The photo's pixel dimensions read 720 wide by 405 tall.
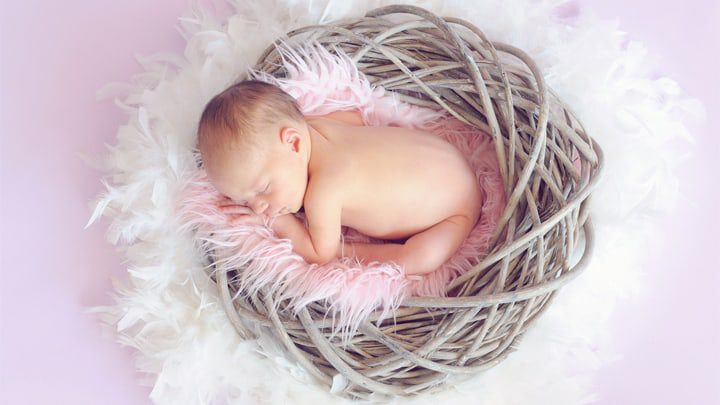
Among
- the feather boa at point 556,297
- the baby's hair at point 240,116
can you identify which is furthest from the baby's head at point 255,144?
the feather boa at point 556,297

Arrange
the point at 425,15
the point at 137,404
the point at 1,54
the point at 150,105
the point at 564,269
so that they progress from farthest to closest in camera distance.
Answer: the point at 1,54
the point at 137,404
the point at 150,105
the point at 425,15
the point at 564,269

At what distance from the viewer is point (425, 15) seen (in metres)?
1.36

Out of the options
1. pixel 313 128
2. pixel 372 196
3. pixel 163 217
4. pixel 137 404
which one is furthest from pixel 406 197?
pixel 137 404

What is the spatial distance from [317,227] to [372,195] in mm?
123

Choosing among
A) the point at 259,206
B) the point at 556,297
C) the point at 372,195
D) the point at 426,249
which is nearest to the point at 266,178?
the point at 259,206

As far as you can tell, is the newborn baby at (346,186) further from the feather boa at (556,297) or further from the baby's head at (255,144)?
the feather boa at (556,297)

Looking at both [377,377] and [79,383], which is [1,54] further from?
[377,377]

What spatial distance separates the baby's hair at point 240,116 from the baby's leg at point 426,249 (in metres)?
0.35

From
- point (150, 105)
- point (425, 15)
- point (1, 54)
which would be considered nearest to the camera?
point (425, 15)

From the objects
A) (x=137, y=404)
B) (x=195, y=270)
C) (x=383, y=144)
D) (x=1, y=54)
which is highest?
(x=1, y=54)

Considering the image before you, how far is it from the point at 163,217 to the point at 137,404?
0.51 meters

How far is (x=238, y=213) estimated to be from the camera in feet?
4.45

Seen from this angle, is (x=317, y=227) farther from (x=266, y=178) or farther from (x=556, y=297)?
(x=556, y=297)

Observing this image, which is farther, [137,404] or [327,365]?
[137,404]
